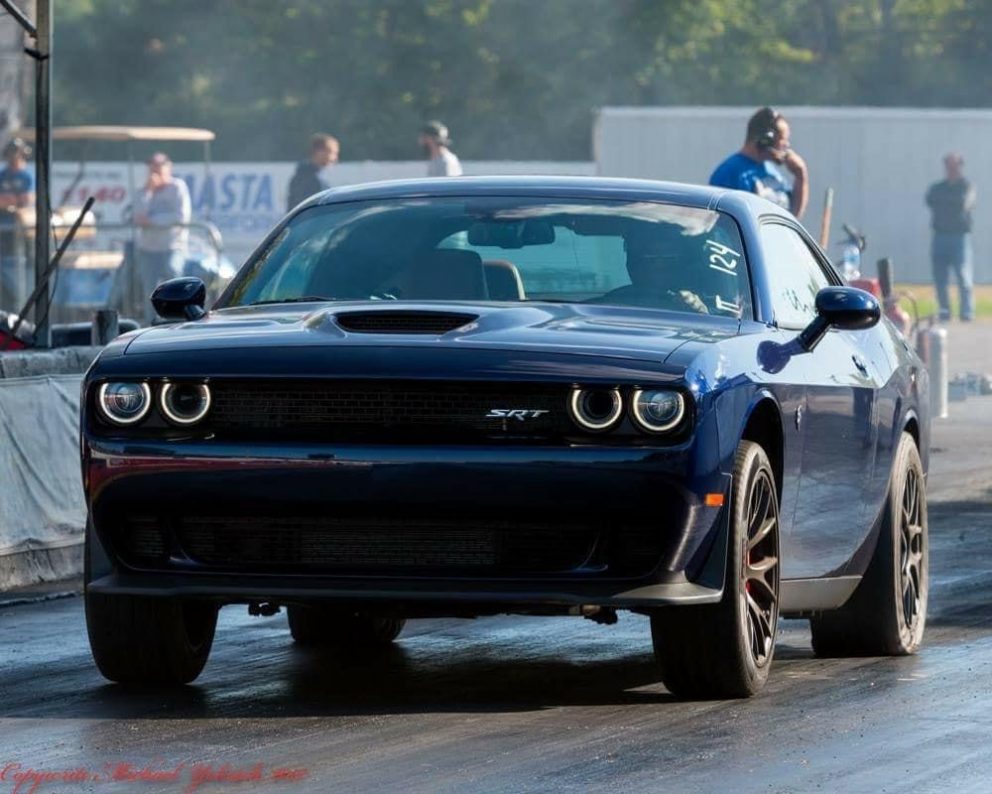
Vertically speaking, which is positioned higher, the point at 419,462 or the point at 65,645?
the point at 419,462

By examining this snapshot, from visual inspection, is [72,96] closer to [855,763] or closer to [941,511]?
[941,511]

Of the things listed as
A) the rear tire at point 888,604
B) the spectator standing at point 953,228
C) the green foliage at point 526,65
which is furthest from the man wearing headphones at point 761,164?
the green foliage at point 526,65

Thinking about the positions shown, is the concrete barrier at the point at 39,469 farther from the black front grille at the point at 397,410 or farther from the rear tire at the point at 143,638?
the black front grille at the point at 397,410

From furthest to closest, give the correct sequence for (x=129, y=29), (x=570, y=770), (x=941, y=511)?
(x=129, y=29) → (x=941, y=511) → (x=570, y=770)

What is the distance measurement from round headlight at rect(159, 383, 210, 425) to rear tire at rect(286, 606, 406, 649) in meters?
1.89

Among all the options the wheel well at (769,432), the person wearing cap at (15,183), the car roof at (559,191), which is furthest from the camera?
the person wearing cap at (15,183)

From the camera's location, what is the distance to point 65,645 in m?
8.73

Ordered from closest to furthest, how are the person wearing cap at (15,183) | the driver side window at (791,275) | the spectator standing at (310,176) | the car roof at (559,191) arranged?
the driver side window at (791,275), the car roof at (559,191), the spectator standing at (310,176), the person wearing cap at (15,183)

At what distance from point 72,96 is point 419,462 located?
58.1 metres

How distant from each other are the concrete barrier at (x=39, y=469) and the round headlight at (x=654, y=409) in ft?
15.4

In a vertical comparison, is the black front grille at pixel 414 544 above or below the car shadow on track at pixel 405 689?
above

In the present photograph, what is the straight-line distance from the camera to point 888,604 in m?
8.25

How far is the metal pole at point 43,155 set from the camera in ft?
40.6

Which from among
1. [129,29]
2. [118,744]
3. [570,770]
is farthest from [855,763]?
[129,29]
